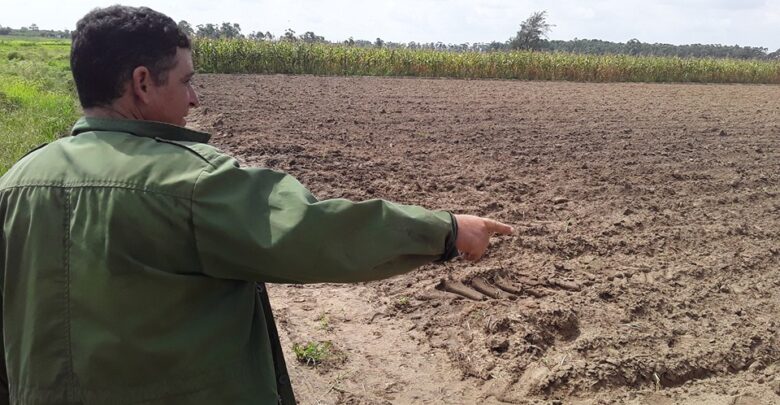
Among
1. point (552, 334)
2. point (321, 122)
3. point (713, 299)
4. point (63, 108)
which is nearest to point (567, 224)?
point (713, 299)

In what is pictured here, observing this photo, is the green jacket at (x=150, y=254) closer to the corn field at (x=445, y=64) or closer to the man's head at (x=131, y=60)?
the man's head at (x=131, y=60)

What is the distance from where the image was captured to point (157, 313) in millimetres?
1469

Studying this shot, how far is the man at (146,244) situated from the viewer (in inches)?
55.1

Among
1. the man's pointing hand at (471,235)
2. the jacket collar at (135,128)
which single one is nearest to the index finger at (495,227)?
the man's pointing hand at (471,235)

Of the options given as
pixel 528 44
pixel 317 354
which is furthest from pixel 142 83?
pixel 528 44

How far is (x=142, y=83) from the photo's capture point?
62.5 inches

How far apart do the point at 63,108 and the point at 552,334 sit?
518 inches

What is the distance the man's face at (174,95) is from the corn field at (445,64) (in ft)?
97.7

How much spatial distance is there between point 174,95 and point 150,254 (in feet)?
1.53

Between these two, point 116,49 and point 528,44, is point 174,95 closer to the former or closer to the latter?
point 116,49

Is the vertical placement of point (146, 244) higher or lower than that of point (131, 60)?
lower

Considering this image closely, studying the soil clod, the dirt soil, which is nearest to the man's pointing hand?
the dirt soil

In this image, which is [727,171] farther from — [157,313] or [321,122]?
[157,313]

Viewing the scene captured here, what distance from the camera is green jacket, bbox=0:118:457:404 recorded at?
1397 mm
